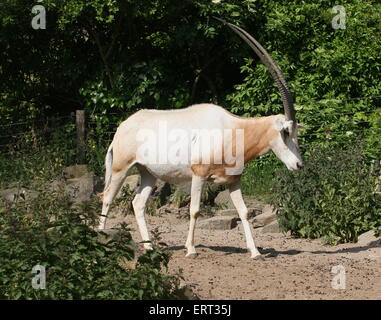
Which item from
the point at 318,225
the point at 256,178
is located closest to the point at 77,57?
the point at 256,178

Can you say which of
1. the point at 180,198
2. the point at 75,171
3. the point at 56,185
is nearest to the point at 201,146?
the point at 56,185

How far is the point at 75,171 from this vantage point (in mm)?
13938

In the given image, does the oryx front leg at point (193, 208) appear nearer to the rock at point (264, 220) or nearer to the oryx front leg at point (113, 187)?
the oryx front leg at point (113, 187)

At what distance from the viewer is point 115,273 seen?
616 cm

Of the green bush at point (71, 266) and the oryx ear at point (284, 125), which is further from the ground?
the oryx ear at point (284, 125)

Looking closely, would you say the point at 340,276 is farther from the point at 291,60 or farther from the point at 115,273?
the point at 291,60

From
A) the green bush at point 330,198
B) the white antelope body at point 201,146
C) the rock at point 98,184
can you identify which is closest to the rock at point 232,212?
the green bush at point 330,198

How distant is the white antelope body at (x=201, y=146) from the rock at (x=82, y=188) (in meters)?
3.11

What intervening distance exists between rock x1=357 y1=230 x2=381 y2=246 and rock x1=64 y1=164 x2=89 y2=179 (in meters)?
5.03

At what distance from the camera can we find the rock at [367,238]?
10.1m

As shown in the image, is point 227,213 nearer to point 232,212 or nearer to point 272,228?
point 232,212

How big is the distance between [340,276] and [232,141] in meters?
1.88

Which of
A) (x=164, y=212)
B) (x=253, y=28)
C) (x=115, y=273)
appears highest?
(x=253, y=28)

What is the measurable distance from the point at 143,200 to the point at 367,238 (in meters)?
2.62
